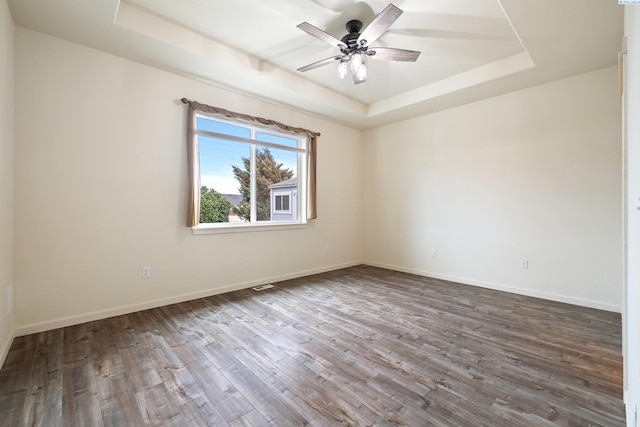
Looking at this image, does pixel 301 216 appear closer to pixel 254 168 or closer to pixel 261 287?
pixel 254 168

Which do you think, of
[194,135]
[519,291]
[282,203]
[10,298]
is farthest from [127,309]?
[519,291]

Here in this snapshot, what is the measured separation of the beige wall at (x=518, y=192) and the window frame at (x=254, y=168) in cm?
156

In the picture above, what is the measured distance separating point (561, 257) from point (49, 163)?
5335 mm

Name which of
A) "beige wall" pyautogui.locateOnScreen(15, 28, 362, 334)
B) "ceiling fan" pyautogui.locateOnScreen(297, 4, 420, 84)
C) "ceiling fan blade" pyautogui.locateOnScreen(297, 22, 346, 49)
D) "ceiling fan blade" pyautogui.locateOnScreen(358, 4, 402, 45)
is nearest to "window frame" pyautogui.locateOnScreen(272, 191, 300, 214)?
"beige wall" pyautogui.locateOnScreen(15, 28, 362, 334)

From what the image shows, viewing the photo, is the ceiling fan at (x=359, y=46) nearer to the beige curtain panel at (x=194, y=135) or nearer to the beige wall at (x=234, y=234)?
the beige curtain panel at (x=194, y=135)

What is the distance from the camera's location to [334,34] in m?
2.80

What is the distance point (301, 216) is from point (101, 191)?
8.47 ft

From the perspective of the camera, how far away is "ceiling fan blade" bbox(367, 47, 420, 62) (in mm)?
2568

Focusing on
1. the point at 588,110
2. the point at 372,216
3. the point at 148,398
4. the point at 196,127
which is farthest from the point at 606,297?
the point at 196,127

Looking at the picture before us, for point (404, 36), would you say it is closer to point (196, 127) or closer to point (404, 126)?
point (404, 126)

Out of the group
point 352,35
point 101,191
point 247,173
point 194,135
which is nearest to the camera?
point 352,35

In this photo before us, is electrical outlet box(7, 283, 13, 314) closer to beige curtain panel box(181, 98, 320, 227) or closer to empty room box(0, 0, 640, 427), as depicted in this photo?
empty room box(0, 0, 640, 427)

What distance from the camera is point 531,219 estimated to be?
350 cm

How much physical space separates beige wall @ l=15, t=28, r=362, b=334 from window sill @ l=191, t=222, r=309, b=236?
0.08 meters
